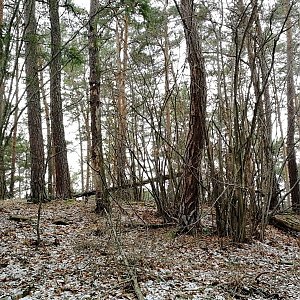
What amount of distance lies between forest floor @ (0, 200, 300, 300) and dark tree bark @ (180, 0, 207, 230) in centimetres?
44

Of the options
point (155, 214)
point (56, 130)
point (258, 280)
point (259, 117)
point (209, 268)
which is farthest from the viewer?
point (56, 130)

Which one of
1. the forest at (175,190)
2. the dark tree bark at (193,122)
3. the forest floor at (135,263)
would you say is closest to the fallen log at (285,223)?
the forest at (175,190)

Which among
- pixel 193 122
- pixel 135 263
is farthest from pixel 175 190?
pixel 135 263

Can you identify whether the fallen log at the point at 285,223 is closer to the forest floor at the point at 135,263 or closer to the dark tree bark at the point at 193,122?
the forest floor at the point at 135,263

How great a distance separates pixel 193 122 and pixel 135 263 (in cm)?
227

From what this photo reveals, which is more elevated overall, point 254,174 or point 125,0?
point 125,0

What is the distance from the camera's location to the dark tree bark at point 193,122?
4.97 m

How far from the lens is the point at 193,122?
500 cm

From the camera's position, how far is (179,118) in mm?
5938

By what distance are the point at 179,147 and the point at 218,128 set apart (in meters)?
1.05

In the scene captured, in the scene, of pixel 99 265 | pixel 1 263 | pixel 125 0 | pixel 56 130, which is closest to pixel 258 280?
pixel 99 265

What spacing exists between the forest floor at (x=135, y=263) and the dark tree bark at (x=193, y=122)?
439 millimetres

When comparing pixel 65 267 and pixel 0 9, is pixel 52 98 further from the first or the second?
pixel 65 267

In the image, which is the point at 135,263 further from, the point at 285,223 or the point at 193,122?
the point at 285,223
